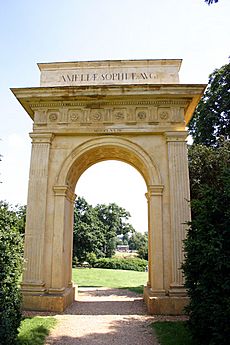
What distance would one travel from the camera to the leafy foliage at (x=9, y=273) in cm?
517

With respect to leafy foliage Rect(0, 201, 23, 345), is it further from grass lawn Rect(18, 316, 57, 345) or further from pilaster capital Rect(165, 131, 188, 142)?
pilaster capital Rect(165, 131, 188, 142)

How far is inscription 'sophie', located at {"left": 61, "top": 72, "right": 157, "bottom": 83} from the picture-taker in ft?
38.0

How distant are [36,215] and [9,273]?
4.64 m

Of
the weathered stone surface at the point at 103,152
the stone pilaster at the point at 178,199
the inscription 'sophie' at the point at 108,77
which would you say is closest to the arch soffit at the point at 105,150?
the weathered stone surface at the point at 103,152

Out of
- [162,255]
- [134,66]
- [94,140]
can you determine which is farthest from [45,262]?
[134,66]

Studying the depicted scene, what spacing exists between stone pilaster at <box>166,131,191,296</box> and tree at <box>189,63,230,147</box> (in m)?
8.87

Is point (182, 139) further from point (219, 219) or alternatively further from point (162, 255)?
point (219, 219)

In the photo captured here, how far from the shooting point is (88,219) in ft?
129

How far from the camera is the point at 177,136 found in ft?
34.5

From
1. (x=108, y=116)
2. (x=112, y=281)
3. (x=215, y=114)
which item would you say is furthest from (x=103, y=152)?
(x=112, y=281)

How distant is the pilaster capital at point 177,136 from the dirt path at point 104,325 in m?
5.72

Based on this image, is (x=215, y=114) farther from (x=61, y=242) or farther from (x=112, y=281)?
(x=61, y=242)

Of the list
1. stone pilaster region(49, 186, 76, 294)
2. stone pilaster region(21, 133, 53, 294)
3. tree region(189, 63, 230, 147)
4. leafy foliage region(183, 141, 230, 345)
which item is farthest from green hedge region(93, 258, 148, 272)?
leafy foliage region(183, 141, 230, 345)

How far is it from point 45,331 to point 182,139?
718 centimetres
